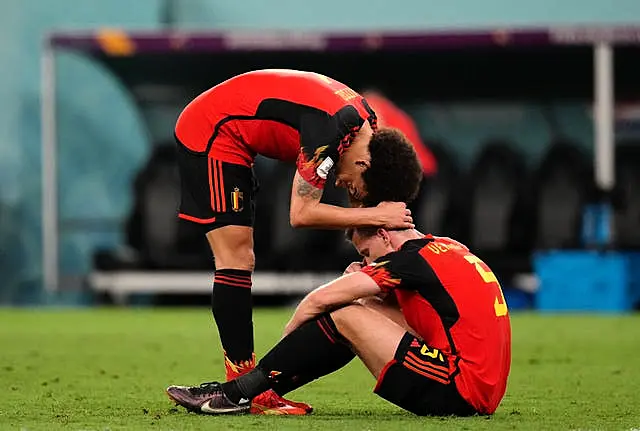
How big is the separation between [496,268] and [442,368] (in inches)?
350

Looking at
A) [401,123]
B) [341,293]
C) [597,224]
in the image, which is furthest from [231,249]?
[401,123]

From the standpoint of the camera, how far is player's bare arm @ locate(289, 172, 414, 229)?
18.4 feet

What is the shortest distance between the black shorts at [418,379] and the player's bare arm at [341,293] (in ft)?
0.73

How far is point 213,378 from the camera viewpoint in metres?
7.66

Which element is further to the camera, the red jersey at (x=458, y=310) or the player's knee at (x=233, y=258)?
the player's knee at (x=233, y=258)

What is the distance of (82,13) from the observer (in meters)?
16.8

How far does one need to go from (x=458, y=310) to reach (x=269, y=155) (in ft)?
3.97

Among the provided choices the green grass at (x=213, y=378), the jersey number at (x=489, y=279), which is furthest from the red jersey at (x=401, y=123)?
the jersey number at (x=489, y=279)

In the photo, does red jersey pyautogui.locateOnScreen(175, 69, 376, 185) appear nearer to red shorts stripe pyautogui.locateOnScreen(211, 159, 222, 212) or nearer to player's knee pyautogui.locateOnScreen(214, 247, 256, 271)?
red shorts stripe pyautogui.locateOnScreen(211, 159, 222, 212)

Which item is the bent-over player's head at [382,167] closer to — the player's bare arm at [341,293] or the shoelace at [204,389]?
the player's bare arm at [341,293]

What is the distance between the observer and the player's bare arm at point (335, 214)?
18.4ft

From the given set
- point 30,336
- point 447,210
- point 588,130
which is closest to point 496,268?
point 447,210

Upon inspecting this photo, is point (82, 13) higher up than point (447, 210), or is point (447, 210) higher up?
point (82, 13)

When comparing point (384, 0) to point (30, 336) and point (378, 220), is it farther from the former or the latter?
point (378, 220)
